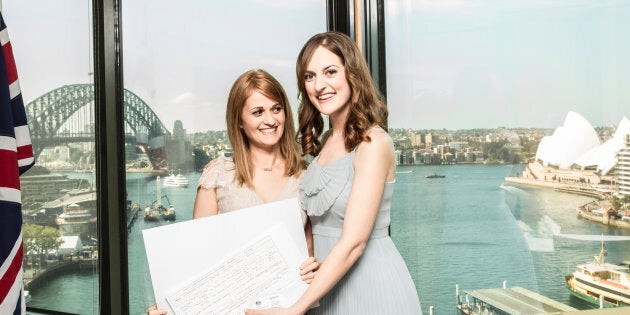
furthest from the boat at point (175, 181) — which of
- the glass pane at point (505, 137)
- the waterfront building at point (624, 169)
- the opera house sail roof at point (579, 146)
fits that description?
the waterfront building at point (624, 169)

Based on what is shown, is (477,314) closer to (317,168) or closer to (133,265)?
(317,168)

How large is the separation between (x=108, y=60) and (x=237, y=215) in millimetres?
1341

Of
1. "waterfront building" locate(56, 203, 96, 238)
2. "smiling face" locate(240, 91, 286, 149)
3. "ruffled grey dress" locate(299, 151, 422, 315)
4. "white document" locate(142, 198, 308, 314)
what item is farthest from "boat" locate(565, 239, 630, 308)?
"waterfront building" locate(56, 203, 96, 238)

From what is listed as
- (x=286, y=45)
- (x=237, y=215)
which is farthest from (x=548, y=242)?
(x=286, y=45)

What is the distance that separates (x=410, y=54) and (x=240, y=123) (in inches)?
29.6

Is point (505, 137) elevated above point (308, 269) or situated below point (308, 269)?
above

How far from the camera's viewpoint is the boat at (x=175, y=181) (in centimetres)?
241

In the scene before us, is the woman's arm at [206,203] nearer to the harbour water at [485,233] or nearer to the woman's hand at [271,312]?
the woman's hand at [271,312]

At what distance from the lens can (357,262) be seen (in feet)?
4.76

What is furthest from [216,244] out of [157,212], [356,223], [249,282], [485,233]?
Answer: [157,212]

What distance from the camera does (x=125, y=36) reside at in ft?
7.86

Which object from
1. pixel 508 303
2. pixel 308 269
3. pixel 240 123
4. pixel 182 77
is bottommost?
pixel 508 303

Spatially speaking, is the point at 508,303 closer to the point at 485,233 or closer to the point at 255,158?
the point at 485,233

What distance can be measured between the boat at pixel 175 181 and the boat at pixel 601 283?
5.01ft
